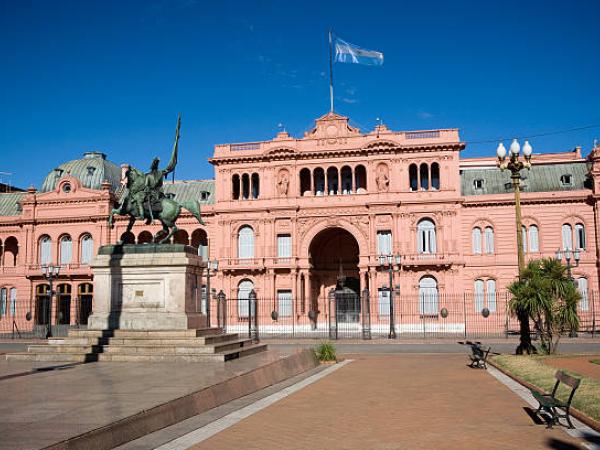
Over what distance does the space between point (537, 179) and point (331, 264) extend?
1876 centimetres

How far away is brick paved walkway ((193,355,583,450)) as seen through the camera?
8703 mm

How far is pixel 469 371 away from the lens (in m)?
18.1

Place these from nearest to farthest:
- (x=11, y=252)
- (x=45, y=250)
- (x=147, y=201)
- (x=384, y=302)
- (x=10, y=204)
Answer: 1. (x=147, y=201)
2. (x=384, y=302)
3. (x=45, y=250)
4. (x=11, y=252)
5. (x=10, y=204)

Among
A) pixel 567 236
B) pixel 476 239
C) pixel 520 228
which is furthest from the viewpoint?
pixel 476 239

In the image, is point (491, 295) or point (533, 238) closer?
point (491, 295)

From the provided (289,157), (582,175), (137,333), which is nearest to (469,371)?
(137,333)

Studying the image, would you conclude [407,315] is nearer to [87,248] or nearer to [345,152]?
[345,152]

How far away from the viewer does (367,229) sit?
49406 millimetres

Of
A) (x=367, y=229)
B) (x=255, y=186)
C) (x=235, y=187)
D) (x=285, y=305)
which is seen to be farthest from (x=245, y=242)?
(x=367, y=229)

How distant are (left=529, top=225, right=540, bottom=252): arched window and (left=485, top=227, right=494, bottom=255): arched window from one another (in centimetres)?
287

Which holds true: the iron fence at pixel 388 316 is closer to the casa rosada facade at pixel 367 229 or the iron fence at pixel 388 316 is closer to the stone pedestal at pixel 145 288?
the casa rosada facade at pixel 367 229

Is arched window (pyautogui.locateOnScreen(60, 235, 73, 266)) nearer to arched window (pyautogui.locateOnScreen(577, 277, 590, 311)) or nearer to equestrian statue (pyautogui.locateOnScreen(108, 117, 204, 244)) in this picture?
equestrian statue (pyautogui.locateOnScreen(108, 117, 204, 244))

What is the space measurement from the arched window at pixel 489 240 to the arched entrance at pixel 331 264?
430 inches

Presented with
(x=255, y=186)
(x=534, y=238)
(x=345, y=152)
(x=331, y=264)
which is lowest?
(x=331, y=264)
